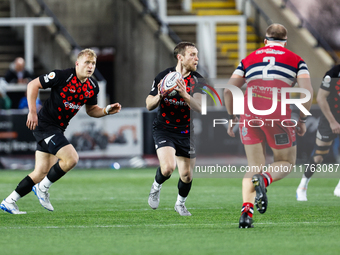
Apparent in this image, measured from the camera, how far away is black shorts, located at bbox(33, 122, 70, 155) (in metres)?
7.80

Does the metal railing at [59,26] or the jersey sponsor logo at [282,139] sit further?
the metal railing at [59,26]

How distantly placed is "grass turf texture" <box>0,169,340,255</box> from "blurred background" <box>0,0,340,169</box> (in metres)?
4.05

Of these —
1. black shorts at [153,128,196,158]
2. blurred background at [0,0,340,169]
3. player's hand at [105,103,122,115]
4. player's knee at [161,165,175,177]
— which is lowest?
blurred background at [0,0,340,169]

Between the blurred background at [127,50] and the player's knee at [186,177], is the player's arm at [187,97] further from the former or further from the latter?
the blurred background at [127,50]

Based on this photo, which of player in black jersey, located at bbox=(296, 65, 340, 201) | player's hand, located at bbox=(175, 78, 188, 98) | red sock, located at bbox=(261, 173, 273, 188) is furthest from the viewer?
player in black jersey, located at bbox=(296, 65, 340, 201)

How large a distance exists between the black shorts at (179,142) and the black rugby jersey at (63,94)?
107 centimetres

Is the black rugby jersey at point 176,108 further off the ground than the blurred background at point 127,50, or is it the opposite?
the black rugby jersey at point 176,108

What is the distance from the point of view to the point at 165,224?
22.6 feet

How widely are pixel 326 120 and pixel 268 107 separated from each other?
→ 3675 mm

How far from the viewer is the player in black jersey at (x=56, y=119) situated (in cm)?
779

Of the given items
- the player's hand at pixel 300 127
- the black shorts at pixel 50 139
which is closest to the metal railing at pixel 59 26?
the black shorts at pixel 50 139

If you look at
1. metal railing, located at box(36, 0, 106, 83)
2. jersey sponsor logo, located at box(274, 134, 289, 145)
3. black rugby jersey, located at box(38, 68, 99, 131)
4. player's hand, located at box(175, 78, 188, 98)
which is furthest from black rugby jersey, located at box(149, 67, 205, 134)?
metal railing, located at box(36, 0, 106, 83)

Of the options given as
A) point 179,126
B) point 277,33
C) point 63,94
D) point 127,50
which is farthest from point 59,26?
point 277,33

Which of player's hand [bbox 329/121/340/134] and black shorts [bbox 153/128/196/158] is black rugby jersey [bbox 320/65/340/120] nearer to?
player's hand [bbox 329/121/340/134]
